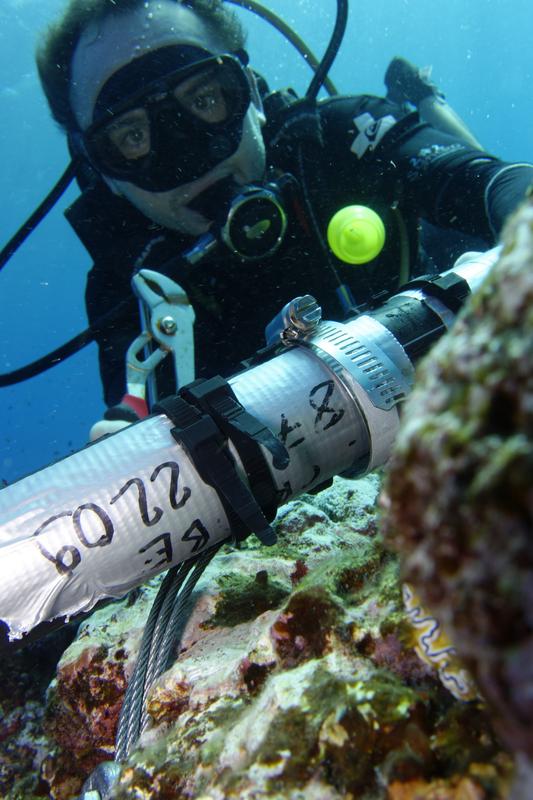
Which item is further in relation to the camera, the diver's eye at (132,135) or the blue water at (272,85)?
the blue water at (272,85)

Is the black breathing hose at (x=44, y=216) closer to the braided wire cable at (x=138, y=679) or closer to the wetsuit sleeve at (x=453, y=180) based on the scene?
the wetsuit sleeve at (x=453, y=180)

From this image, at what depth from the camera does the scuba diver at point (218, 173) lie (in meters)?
3.63

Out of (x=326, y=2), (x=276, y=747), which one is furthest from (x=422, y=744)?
(x=326, y=2)

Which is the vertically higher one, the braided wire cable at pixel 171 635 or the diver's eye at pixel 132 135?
the diver's eye at pixel 132 135

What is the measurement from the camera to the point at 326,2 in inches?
1693

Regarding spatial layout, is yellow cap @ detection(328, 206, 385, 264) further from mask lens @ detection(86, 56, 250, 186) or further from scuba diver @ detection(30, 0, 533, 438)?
mask lens @ detection(86, 56, 250, 186)

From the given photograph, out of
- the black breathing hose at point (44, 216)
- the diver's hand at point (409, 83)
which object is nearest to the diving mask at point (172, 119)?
the black breathing hose at point (44, 216)

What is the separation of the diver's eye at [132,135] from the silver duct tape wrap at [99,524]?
109 inches

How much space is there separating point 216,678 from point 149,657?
0.44m

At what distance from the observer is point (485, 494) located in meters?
0.49

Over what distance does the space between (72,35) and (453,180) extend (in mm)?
3096

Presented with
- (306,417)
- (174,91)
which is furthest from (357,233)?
(174,91)

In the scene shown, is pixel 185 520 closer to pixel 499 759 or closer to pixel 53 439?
pixel 499 759

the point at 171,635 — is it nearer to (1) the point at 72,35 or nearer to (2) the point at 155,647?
(2) the point at 155,647
